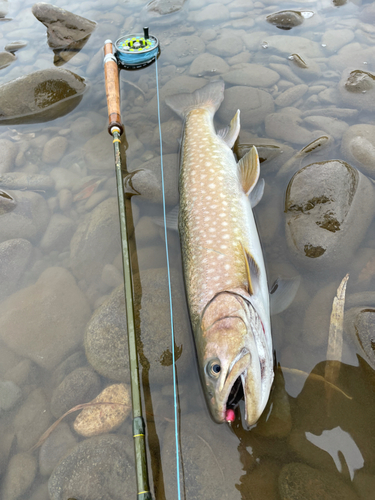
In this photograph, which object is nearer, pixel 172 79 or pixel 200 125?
pixel 200 125

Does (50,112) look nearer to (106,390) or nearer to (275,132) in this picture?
(275,132)

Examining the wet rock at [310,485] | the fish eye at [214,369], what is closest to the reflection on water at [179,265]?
the wet rock at [310,485]

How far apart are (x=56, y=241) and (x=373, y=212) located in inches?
150

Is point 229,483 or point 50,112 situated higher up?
point 50,112

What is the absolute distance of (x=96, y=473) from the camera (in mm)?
2443

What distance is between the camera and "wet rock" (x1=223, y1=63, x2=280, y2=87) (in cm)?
506

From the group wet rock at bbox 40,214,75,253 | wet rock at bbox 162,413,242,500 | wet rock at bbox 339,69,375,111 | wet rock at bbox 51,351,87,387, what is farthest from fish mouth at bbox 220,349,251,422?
wet rock at bbox 339,69,375,111

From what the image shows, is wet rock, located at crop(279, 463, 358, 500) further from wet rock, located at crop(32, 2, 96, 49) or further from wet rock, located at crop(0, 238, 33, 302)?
wet rock, located at crop(32, 2, 96, 49)

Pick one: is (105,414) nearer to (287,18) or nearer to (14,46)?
(287,18)

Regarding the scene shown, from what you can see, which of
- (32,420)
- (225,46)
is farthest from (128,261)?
(225,46)

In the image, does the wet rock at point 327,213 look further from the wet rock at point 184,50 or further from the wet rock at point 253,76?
the wet rock at point 184,50

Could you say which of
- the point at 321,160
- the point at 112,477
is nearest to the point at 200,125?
the point at 321,160

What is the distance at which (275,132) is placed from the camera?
4.36m

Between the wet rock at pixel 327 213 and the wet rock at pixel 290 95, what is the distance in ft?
5.36
